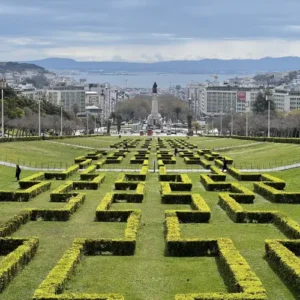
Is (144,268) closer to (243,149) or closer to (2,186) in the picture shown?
(2,186)

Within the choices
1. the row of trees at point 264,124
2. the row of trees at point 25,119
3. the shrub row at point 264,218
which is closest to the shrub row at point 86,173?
the shrub row at point 264,218

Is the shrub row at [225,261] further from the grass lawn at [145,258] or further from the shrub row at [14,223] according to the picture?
the shrub row at [14,223]

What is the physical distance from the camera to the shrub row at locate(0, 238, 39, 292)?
1469cm

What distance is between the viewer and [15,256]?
53.1ft

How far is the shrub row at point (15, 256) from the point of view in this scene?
14.7 meters

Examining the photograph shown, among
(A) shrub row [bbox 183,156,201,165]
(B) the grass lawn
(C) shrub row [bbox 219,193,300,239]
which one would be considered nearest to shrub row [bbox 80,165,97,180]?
(B) the grass lawn

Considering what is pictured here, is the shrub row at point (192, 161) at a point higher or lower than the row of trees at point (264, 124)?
lower

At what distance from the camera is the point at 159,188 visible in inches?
1325

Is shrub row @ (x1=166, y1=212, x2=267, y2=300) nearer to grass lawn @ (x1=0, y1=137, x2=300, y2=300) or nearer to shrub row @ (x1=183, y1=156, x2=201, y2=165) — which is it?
grass lawn @ (x1=0, y1=137, x2=300, y2=300)

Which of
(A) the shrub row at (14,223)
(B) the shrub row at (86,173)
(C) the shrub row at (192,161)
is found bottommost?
(C) the shrub row at (192,161)

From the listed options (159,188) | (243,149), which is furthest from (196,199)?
(243,149)

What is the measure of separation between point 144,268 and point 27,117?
309 ft

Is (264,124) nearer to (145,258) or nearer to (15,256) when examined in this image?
(145,258)

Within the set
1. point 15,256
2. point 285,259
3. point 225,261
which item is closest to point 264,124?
point 285,259
